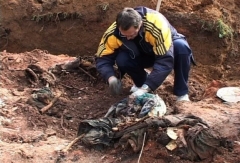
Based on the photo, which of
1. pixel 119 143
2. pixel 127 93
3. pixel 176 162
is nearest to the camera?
pixel 176 162

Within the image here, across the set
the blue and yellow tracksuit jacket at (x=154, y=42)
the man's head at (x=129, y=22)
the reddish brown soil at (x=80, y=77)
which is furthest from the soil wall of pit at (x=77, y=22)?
the man's head at (x=129, y=22)

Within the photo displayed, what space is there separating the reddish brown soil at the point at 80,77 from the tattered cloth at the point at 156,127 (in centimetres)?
8

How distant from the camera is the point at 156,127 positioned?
419cm

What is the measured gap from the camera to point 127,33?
4754 mm

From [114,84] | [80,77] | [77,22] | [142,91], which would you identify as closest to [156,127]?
[142,91]

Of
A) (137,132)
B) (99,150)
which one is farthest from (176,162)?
(99,150)

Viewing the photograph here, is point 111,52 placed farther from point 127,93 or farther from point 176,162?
point 176,162

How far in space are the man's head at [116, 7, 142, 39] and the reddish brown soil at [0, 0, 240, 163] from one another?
0.88 metres

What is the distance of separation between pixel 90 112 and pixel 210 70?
8.21ft

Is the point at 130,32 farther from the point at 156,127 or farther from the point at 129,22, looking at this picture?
the point at 156,127

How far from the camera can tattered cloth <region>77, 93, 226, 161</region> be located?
Result: 3.99 meters

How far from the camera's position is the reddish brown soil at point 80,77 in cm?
432

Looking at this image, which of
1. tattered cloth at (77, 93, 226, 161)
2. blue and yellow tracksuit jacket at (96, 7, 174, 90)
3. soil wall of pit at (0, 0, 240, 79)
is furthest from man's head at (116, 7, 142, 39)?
soil wall of pit at (0, 0, 240, 79)

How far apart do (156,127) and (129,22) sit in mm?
1050
